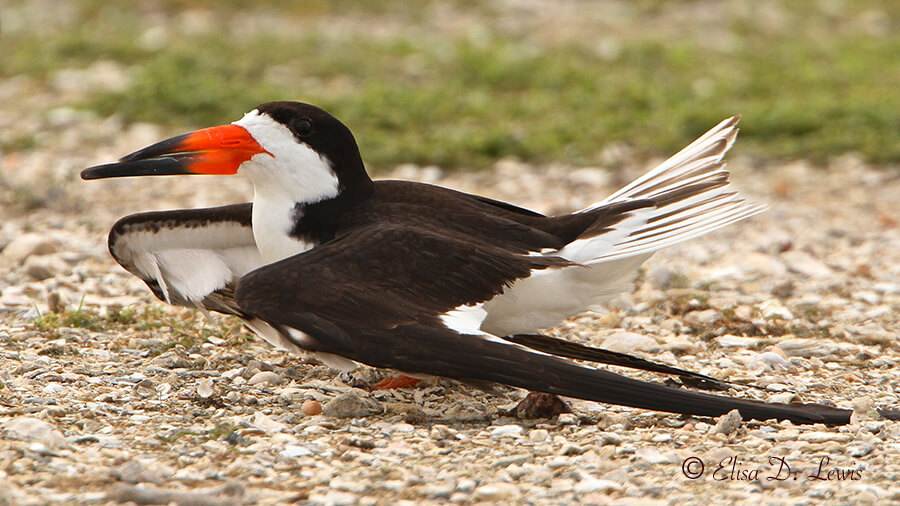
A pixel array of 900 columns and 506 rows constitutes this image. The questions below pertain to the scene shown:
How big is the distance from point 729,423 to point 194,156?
227 centimetres

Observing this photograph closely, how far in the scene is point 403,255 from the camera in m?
4.37

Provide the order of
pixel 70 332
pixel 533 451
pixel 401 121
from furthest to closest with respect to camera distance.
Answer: pixel 401 121 → pixel 70 332 → pixel 533 451

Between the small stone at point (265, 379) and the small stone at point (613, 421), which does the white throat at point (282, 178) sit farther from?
the small stone at point (613, 421)

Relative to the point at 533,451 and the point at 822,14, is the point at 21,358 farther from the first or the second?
the point at 822,14

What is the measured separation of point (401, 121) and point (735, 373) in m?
4.79

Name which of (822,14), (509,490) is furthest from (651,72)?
(509,490)

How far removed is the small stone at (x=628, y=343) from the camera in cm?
521

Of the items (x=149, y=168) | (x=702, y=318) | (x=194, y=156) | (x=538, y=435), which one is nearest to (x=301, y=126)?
(x=194, y=156)

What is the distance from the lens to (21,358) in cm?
470

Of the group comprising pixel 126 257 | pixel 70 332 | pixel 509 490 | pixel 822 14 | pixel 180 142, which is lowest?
pixel 509 490

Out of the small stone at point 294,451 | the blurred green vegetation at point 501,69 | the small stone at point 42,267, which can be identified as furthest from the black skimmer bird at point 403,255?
the blurred green vegetation at point 501,69

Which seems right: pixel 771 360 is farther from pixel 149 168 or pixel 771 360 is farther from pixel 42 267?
pixel 42 267

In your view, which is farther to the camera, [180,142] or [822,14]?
[822,14]

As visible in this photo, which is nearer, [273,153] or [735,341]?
[273,153]
